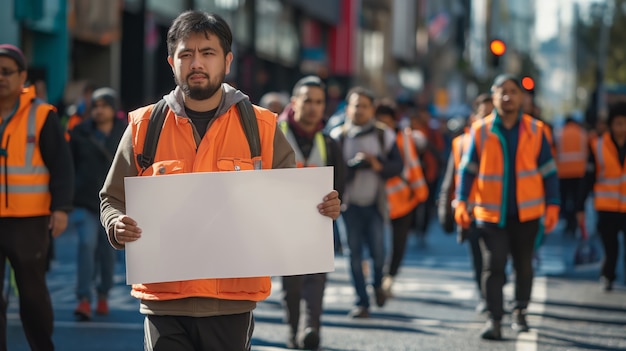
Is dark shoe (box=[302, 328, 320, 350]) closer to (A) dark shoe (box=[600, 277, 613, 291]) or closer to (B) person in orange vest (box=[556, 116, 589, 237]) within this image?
(A) dark shoe (box=[600, 277, 613, 291])

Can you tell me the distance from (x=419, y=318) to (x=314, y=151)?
239cm

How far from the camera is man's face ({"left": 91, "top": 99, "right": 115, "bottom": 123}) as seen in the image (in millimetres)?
10766

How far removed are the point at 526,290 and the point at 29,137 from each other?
4077 mm

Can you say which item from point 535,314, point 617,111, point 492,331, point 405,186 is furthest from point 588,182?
point 492,331

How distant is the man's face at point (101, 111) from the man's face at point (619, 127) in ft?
16.6

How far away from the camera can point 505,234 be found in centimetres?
944

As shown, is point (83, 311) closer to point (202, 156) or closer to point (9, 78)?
point (9, 78)

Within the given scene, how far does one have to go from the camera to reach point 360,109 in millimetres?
10844

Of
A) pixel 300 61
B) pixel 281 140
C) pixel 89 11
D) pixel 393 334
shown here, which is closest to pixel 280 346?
pixel 393 334

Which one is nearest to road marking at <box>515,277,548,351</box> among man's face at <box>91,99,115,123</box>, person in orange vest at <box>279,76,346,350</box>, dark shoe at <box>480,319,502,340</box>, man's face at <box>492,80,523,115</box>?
dark shoe at <box>480,319,502,340</box>

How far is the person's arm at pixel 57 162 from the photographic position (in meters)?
7.50

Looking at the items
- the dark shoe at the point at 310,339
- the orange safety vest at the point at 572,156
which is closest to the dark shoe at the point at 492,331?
the dark shoe at the point at 310,339

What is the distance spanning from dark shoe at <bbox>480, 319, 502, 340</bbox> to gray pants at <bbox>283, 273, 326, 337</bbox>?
1.37 meters

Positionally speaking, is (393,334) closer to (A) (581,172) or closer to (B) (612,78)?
(A) (581,172)
